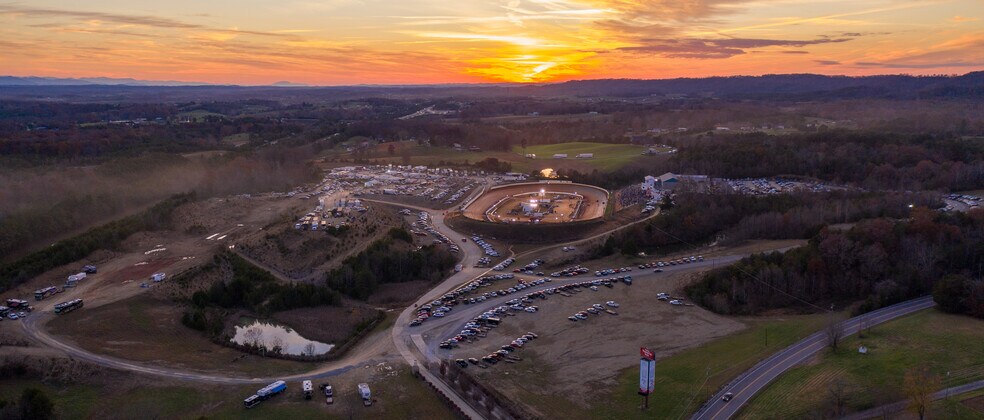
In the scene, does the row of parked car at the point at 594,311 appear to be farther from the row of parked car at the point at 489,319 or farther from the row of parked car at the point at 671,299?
the row of parked car at the point at 671,299

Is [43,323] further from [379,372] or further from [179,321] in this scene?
[379,372]

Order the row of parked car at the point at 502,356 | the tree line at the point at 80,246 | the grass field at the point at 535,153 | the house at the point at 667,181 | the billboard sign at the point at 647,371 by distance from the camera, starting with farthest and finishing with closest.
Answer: the grass field at the point at 535,153 < the house at the point at 667,181 < the tree line at the point at 80,246 < the row of parked car at the point at 502,356 < the billboard sign at the point at 647,371

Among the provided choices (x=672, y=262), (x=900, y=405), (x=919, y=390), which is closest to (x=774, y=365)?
(x=900, y=405)

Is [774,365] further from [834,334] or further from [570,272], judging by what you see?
[570,272]

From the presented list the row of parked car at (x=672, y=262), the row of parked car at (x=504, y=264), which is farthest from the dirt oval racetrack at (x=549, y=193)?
the row of parked car at (x=672, y=262)

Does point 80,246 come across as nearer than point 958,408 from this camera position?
No
